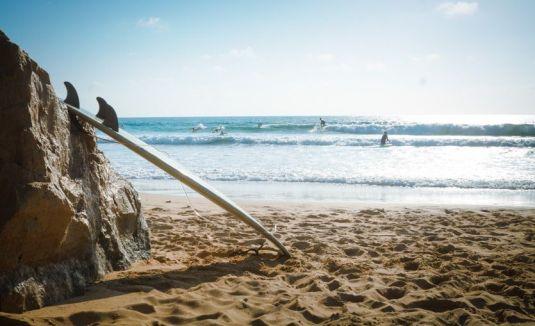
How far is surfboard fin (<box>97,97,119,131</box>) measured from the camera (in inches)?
140

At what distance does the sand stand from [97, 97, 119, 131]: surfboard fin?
4.44 ft

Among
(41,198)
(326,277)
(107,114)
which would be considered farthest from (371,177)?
(41,198)

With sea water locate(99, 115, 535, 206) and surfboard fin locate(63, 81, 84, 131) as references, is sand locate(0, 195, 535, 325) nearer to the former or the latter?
surfboard fin locate(63, 81, 84, 131)

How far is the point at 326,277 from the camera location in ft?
12.0

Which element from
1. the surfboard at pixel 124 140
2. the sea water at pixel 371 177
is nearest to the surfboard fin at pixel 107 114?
the surfboard at pixel 124 140

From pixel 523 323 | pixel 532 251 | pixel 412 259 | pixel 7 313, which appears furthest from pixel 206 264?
pixel 532 251

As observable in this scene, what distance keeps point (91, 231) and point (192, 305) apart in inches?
42.2

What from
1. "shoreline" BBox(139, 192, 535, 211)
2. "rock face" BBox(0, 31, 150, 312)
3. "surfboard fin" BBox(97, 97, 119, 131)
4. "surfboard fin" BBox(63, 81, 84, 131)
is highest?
"surfboard fin" BBox(63, 81, 84, 131)

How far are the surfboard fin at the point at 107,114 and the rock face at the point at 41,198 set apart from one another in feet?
0.85

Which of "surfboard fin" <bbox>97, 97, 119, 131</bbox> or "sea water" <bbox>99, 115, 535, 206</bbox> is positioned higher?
"surfboard fin" <bbox>97, 97, 119, 131</bbox>

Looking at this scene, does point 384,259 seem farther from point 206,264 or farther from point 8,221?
point 8,221

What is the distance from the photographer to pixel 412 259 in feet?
13.9

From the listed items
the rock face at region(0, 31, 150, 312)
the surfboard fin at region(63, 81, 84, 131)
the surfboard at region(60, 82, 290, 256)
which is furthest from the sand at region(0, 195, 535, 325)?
the surfboard fin at region(63, 81, 84, 131)

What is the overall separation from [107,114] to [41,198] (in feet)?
3.99
